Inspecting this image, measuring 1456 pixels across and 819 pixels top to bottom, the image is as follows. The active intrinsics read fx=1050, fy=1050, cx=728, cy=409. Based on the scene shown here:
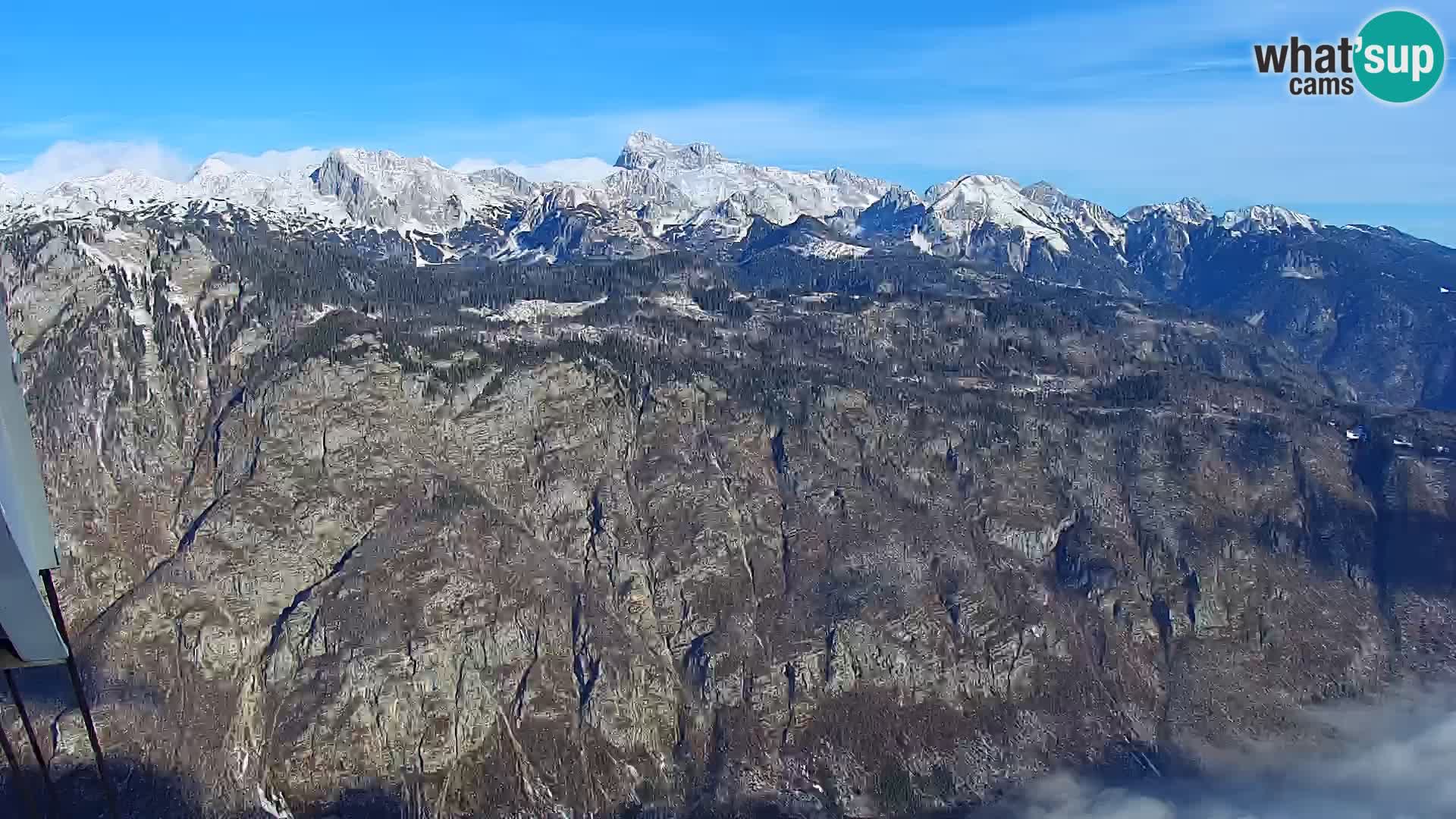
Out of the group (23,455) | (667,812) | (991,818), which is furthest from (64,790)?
(23,455)

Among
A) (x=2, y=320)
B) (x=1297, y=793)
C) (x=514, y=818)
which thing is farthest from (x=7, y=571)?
(x=1297, y=793)

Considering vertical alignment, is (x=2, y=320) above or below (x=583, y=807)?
above

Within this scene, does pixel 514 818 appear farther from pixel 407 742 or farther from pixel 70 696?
pixel 70 696

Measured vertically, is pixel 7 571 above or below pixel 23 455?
below

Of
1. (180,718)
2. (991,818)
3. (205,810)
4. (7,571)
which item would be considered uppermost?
(7,571)

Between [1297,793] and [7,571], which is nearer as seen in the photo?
[7,571]

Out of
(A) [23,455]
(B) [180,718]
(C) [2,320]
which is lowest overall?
(B) [180,718]

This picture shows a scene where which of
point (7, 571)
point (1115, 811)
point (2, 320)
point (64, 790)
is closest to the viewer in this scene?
point (7, 571)

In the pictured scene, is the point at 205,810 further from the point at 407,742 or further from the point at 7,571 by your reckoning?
the point at 7,571

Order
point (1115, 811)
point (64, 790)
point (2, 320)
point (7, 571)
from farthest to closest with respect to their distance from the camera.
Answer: point (1115, 811), point (64, 790), point (2, 320), point (7, 571)
